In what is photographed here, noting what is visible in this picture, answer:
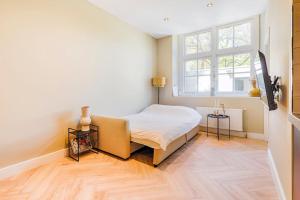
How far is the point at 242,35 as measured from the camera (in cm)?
370

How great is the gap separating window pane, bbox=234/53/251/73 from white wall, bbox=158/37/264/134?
2.39ft

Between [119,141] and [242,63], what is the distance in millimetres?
3308

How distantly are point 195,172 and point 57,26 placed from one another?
9.44 feet

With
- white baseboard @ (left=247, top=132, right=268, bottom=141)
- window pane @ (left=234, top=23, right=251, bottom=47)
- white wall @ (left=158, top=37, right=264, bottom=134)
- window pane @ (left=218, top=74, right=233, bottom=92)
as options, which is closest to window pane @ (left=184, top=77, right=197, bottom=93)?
white wall @ (left=158, top=37, right=264, bottom=134)

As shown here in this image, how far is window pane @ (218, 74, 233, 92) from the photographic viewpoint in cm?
386

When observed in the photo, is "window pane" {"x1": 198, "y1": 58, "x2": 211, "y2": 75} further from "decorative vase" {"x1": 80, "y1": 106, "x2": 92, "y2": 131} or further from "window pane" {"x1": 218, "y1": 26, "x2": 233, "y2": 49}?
"decorative vase" {"x1": 80, "y1": 106, "x2": 92, "y2": 131}

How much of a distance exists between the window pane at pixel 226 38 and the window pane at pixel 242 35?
108 millimetres

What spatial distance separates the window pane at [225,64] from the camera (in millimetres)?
3854

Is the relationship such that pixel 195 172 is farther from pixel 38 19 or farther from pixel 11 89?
pixel 38 19

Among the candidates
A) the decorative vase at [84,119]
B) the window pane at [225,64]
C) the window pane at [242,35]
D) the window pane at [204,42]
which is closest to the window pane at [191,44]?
the window pane at [204,42]

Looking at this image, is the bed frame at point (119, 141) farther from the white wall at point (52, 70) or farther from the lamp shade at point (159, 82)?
the lamp shade at point (159, 82)

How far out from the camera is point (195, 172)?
2041 mm

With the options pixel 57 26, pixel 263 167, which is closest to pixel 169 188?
pixel 263 167

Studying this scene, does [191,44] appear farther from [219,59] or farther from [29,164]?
[29,164]
